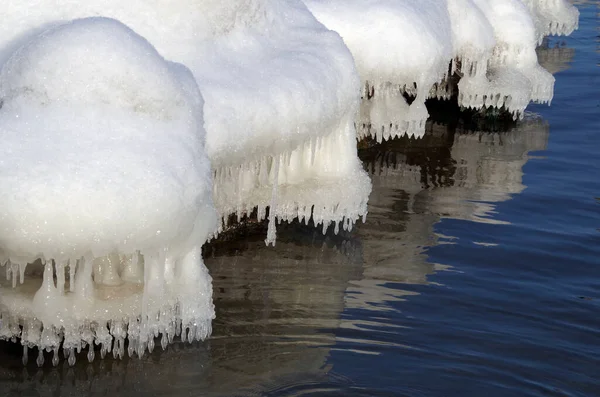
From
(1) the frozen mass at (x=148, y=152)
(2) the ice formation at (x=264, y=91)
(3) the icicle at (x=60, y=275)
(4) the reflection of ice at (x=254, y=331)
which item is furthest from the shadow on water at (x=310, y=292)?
(3) the icicle at (x=60, y=275)

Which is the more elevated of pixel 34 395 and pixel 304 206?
pixel 304 206

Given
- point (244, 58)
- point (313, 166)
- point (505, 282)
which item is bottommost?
point (505, 282)

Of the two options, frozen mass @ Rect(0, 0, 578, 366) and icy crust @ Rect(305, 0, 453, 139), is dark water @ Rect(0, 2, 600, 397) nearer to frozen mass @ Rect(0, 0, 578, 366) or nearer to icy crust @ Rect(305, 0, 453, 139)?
frozen mass @ Rect(0, 0, 578, 366)

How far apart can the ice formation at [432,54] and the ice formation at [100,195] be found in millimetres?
3728

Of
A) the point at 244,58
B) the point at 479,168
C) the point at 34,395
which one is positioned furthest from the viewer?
the point at 479,168

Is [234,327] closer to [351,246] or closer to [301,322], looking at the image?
[301,322]

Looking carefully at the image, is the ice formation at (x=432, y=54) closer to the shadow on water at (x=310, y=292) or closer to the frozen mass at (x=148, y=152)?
the shadow on water at (x=310, y=292)

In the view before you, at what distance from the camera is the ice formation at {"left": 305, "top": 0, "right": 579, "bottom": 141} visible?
9.71 m

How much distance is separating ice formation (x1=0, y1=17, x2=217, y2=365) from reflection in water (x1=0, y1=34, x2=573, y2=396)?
0.71 feet

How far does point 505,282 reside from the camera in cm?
776

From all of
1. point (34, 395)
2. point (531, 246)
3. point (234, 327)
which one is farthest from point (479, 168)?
point (34, 395)

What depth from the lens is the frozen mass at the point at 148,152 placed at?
17.7 feet

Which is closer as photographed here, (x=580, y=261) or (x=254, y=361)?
(x=254, y=361)

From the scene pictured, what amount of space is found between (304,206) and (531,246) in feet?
6.15
